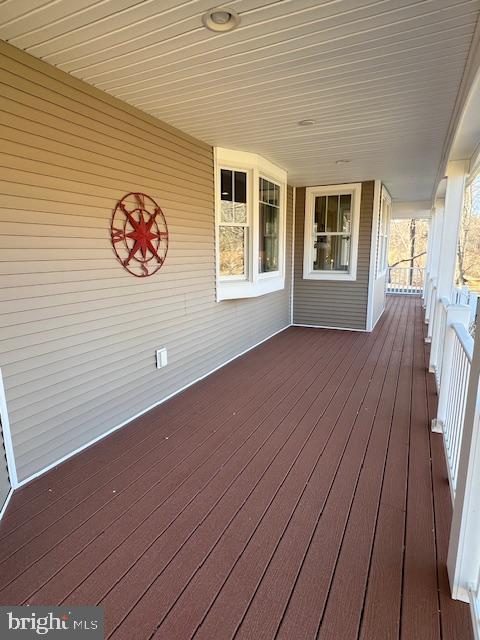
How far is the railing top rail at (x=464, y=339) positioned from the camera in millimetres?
2129

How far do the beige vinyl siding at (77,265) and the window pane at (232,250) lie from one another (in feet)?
2.27

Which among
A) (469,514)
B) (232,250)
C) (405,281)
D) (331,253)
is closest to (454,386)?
(469,514)

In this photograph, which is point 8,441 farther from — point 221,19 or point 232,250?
point 232,250

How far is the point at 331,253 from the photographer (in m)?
6.82

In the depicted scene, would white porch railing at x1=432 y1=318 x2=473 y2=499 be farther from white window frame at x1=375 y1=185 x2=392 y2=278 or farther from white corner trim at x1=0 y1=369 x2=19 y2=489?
white window frame at x1=375 y1=185 x2=392 y2=278

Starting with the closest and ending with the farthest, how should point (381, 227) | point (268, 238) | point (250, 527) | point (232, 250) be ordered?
point (250, 527), point (232, 250), point (268, 238), point (381, 227)

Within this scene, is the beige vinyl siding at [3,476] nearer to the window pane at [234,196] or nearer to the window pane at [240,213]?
the window pane at [234,196]

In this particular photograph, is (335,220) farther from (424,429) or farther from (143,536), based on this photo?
(143,536)

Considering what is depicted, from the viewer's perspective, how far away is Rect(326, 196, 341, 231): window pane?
259 inches

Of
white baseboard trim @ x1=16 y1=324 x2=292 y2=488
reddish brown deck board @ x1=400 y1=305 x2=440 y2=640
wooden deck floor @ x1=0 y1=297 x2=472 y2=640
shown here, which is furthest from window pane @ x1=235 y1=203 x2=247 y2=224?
reddish brown deck board @ x1=400 y1=305 x2=440 y2=640

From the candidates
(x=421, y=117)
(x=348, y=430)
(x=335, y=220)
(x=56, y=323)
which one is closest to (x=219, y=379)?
(x=348, y=430)

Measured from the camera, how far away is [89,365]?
8.98 feet

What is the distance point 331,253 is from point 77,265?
522 centimetres

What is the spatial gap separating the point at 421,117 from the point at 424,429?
270cm
